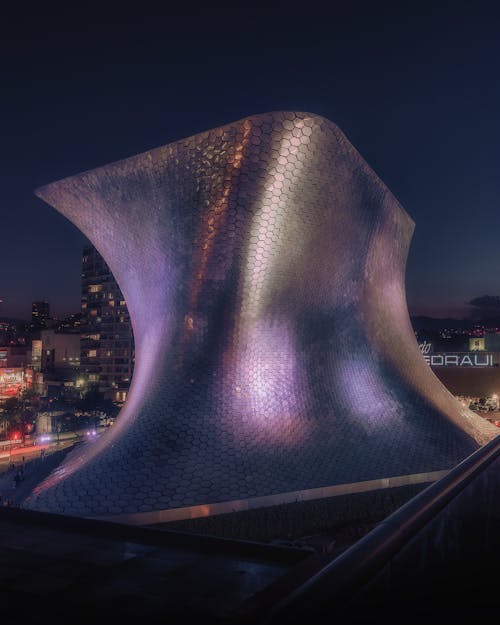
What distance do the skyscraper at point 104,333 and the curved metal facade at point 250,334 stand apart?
51571 millimetres

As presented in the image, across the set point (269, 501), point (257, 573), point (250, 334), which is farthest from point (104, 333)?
point (257, 573)

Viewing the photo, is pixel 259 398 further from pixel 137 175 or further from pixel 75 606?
pixel 75 606

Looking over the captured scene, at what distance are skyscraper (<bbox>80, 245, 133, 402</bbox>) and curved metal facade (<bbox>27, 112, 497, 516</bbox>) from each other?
51571mm

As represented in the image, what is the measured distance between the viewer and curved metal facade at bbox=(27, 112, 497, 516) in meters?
11.1

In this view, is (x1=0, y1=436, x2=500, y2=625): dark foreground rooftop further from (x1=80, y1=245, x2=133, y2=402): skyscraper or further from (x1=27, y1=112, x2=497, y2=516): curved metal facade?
(x1=80, y1=245, x2=133, y2=402): skyscraper

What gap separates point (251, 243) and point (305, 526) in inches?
279

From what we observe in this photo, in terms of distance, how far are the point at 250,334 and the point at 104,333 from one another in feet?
194

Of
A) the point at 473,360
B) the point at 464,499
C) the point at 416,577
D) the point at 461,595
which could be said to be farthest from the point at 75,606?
the point at 473,360

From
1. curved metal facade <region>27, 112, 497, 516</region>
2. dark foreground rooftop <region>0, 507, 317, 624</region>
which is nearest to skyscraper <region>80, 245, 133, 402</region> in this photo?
curved metal facade <region>27, 112, 497, 516</region>

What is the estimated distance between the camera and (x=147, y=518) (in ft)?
31.4

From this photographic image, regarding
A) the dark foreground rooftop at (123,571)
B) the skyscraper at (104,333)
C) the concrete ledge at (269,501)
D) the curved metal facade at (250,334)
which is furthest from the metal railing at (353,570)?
the skyscraper at (104,333)

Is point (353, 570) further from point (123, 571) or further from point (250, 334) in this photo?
point (250, 334)

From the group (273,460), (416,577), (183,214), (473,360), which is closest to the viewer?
(416,577)

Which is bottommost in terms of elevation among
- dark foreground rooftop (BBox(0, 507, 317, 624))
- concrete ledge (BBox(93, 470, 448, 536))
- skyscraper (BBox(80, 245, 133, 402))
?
concrete ledge (BBox(93, 470, 448, 536))
